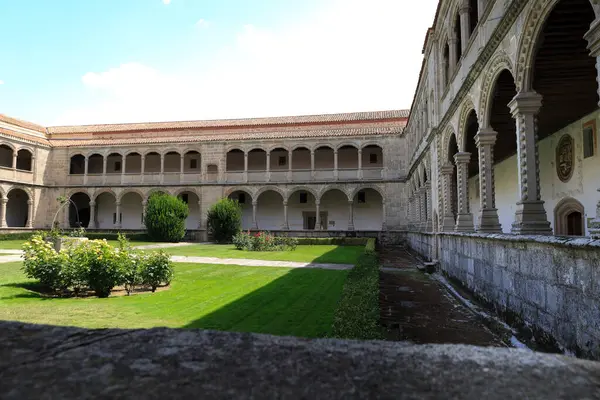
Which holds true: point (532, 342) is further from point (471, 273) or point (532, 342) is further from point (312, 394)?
point (312, 394)

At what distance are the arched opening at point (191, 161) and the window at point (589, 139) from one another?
26176 mm

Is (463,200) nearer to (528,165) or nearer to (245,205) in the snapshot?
(528,165)

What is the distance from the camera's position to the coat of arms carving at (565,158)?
1002cm

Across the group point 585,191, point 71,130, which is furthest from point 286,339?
point 71,130

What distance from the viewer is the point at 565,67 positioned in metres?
6.89

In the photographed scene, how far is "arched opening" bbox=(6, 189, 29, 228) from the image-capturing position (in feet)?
98.3

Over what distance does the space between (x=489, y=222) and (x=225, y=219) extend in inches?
729

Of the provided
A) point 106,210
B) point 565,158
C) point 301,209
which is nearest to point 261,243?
point 301,209

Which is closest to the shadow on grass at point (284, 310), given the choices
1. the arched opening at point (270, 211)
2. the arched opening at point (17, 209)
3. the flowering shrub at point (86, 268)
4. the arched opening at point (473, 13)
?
the flowering shrub at point (86, 268)

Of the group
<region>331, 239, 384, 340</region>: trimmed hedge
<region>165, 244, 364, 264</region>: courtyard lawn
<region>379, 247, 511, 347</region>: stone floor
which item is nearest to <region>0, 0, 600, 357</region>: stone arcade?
<region>379, 247, 511, 347</region>: stone floor

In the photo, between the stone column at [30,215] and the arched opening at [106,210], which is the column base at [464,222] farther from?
the stone column at [30,215]

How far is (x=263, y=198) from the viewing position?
30.3m

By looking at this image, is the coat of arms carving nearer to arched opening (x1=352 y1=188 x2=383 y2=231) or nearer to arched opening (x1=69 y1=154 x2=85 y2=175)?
arched opening (x1=352 y1=188 x2=383 y2=231)

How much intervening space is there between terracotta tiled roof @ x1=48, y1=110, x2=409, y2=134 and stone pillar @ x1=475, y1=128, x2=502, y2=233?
22.2 metres
